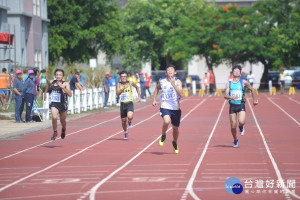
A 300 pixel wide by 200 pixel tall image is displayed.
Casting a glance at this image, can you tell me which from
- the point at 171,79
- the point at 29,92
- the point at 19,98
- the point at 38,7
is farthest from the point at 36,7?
the point at 171,79

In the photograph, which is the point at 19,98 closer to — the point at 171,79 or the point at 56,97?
the point at 56,97

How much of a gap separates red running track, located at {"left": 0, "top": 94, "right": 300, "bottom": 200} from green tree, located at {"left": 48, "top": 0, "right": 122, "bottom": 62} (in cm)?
4187

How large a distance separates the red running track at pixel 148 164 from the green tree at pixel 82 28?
4187cm

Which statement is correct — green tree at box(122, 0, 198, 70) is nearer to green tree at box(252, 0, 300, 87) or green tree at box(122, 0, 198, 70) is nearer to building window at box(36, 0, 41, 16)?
green tree at box(252, 0, 300, 87)

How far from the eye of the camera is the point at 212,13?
67625 mm

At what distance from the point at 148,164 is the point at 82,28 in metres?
55.3

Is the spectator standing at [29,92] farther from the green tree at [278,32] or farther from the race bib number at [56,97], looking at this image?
the green tree at [278,32]

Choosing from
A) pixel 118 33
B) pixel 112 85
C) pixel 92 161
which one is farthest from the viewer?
pixel 118 33

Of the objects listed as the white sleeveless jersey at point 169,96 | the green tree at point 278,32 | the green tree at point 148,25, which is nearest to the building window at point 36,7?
the green tree at point 278,32

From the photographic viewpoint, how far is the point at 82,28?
69.4 metres

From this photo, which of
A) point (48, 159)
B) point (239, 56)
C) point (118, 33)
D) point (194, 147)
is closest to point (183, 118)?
point (194, 147)

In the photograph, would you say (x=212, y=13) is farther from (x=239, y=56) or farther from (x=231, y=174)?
(x=231, y=174)

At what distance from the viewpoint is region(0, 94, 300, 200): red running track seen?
11258mm

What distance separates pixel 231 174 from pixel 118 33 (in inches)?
2336
